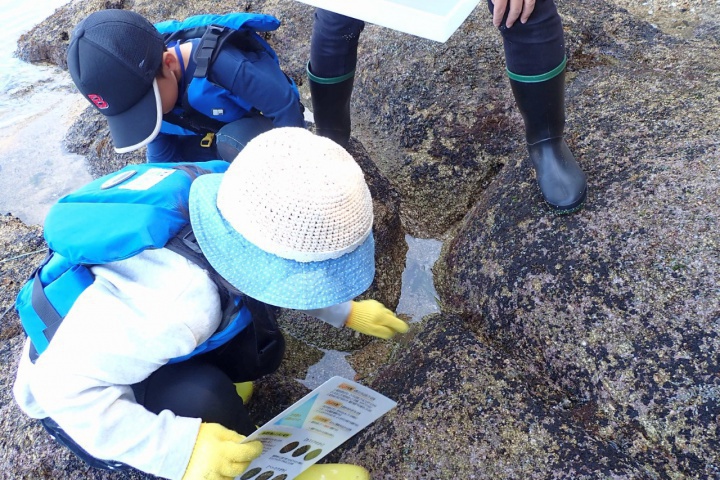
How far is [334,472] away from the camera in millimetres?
1486

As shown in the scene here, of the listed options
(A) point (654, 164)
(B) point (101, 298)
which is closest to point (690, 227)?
(A) point (654, 164)

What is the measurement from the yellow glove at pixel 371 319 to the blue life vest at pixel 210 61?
101cm

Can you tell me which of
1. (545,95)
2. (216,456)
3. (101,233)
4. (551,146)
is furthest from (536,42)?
(216,456)

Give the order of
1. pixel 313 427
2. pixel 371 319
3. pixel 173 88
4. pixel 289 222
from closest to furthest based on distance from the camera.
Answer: pixel 289 222 < pixel 313 427 < pixel 371 319 < pixel 173 88

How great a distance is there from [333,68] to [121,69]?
2.37ft

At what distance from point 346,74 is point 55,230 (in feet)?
4.08

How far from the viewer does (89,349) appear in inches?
44.5

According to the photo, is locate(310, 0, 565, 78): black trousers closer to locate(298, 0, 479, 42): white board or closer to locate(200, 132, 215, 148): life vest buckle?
locate(298, 0, 479, 42): white board

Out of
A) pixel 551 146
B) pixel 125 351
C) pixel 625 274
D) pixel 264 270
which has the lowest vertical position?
pixel 625 274

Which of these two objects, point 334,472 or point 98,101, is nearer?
point 334,472

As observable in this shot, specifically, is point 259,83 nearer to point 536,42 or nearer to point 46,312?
point 536,42

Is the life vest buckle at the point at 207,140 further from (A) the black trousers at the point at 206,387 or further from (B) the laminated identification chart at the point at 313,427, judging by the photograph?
(B) the laminated identification chart at the point at 313,427

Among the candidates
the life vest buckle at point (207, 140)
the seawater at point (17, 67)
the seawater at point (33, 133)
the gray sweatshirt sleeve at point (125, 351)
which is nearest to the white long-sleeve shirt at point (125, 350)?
the gray sweatshirt sleeve at point (125, 351)

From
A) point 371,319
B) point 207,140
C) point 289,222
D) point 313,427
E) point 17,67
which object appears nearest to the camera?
point 289,222
